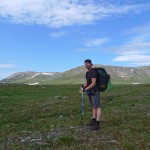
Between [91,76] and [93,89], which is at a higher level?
[91,76]

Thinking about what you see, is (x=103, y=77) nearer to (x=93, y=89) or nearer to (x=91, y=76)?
(x=91, y=76)

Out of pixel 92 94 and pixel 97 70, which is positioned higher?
pixel 97 70

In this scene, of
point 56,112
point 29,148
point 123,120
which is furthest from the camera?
point 56,112

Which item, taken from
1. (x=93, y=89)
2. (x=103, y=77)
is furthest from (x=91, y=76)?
(x=93, y=89)

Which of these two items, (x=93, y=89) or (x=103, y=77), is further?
(x=93, y=89)

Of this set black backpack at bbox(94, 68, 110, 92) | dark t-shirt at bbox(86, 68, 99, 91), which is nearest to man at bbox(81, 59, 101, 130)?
dark t-shirt at bbox(86, 68, 99, 91)

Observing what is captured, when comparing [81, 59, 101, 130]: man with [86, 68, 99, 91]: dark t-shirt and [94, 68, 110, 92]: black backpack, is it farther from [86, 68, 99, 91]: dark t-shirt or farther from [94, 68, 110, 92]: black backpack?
[94, 68, 110, 92]: black backpack

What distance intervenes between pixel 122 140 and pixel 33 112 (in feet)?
49.8

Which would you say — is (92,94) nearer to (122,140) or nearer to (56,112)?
(122,140)

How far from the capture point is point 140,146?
1656 centimetres

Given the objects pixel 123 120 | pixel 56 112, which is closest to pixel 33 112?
pixel 56 112

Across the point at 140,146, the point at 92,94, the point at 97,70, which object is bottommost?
the point at 140,146

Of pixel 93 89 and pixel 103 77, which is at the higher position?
pixel 103 77

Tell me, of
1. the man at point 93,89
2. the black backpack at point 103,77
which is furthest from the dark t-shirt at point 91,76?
the black backpack at point 103,77
